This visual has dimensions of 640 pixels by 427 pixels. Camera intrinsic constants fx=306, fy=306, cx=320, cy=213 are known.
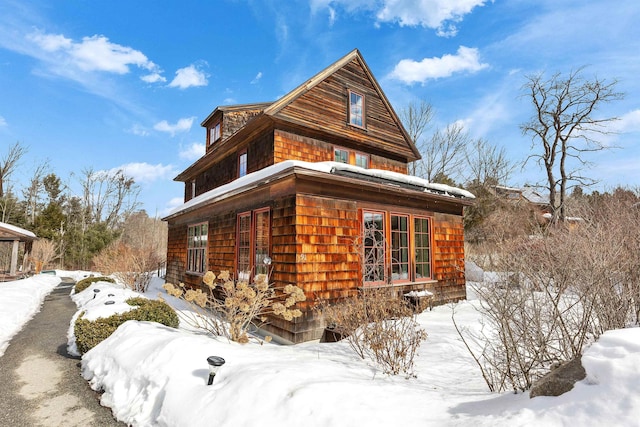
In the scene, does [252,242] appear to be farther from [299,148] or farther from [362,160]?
[362,160]

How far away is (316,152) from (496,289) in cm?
799

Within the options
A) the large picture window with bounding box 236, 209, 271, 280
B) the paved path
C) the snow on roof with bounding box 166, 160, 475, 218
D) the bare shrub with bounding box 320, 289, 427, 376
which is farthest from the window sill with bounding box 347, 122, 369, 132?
the paved path

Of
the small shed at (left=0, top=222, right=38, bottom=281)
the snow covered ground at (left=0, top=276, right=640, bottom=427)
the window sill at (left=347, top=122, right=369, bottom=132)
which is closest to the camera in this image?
the snow covered ground at (left=0, top=276, right=640, bottom=427)

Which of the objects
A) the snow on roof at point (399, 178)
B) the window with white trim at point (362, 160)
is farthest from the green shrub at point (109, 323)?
the window with white trim at point (362, 160)

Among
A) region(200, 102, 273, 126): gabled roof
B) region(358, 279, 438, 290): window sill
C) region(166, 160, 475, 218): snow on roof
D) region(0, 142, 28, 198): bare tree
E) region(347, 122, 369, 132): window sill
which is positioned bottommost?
region(358, 279, 438, 290): window sill

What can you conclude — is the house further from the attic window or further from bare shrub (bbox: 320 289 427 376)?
bare shrub (bbox: 320 289 427 376)

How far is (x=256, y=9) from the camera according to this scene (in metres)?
10.9

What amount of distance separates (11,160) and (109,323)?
122 feet

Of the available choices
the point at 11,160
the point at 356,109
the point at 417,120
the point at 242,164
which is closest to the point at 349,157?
the point at 356,109

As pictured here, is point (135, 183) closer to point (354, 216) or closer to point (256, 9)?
point (256, 9)

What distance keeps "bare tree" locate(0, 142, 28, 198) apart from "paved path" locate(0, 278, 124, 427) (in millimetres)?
33851

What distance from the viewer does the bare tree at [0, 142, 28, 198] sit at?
3052 centimetres

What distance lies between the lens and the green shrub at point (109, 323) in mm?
5793

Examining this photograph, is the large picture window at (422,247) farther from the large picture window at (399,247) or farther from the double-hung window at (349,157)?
the double-hung window at (349,157)
